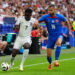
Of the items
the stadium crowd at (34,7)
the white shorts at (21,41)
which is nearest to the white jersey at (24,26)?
the white shorts at (21,41)

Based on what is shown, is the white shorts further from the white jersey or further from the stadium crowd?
the stadium crowd

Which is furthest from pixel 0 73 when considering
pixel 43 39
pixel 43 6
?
pixel 43 6

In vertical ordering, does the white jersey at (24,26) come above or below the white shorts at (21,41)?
above

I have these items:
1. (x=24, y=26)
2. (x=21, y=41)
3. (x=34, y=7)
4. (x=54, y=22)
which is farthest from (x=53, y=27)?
(x=34, y=7)

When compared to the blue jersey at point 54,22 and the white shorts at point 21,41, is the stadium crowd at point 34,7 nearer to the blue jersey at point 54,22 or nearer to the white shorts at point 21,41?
the blue jersey at point 54,22

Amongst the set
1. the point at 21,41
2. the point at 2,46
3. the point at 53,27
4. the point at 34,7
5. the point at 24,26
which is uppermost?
the point at 34,7

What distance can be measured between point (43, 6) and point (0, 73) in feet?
66.4

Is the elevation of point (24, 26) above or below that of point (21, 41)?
above

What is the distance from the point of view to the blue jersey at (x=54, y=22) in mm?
11469

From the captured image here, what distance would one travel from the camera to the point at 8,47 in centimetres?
1767

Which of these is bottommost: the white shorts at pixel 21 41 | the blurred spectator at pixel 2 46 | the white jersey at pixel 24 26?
the blurred spectator at pixel 2 46

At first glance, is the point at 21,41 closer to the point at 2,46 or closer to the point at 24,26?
the point at 24,26

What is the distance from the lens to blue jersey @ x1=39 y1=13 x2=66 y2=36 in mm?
11469

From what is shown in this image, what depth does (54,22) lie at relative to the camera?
11469 mm
